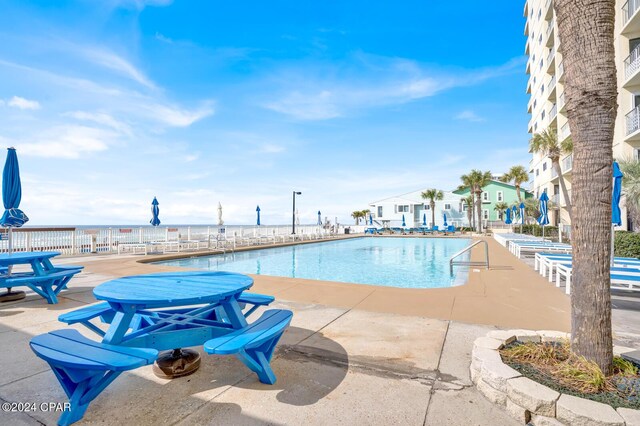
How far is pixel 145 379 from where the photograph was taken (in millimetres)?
2674

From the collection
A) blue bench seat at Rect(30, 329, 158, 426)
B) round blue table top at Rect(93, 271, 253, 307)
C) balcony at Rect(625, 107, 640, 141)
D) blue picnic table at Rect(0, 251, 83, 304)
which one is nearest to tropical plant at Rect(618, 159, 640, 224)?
balcony at Rect(625, 107, 640, 141)

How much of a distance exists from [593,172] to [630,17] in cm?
1883

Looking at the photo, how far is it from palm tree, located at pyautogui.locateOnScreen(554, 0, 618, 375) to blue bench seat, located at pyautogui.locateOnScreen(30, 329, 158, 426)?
333 cm

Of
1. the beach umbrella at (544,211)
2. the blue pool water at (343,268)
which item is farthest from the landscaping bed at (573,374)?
the beach umbrella at (544,211)

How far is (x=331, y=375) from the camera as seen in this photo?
108 inches

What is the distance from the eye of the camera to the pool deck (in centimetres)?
215

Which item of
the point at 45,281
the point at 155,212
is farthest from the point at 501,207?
the point at 45,281

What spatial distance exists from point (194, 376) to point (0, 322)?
3.58 metres

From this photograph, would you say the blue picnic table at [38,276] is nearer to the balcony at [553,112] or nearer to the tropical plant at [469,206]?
the balcony at [553,112]

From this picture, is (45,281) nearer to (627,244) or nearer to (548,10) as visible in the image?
(627,244)

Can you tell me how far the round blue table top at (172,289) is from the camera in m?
2.33

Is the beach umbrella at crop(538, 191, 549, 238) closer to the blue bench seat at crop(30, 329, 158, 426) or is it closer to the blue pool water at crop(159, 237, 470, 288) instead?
the blue pool water at crop(159, 237, 470, 288)

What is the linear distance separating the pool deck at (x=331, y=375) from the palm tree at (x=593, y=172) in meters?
1.07

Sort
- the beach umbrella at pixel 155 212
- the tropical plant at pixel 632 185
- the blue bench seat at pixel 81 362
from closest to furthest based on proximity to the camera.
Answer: the blue bench seat at pixel 81 362
the tropical plant at pixel 632 185
the beach umbrella at pixel 155 212
